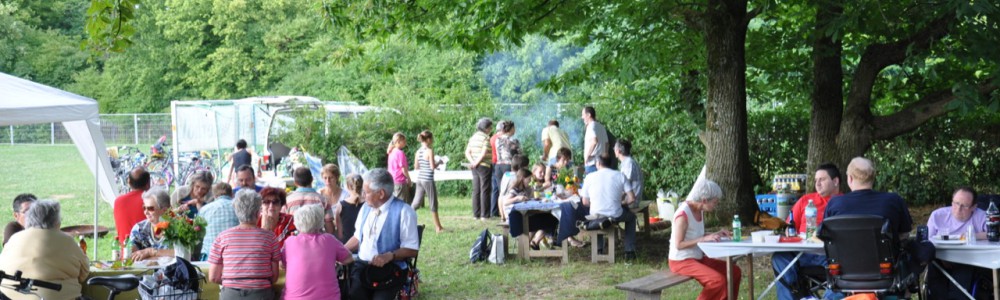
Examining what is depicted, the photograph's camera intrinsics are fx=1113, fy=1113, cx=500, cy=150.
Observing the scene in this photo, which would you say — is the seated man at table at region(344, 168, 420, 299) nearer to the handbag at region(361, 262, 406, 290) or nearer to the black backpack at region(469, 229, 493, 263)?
the handbag at region(361, 262, 406, 290)

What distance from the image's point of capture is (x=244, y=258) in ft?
21.7

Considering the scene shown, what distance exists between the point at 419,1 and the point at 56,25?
119 feet

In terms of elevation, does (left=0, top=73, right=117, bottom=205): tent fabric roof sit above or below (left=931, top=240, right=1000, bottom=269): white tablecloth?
above

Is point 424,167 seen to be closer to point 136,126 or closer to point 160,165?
point 160,165

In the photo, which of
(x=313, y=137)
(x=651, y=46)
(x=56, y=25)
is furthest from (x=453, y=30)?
(x=56, y=25)

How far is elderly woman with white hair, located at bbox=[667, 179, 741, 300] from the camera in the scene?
25.5ft

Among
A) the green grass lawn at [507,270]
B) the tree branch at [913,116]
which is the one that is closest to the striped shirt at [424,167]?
the green grass lawn at [507,270]

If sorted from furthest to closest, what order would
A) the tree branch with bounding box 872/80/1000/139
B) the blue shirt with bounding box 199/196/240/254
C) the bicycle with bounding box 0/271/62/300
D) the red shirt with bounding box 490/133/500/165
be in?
the red shirt with bounding box 490/133/500/165 → the tree branch with bounding box 872/80/1000/139 → the blue shirt with bounding box 199/196/240/254 → the bicycle with bounding box 0/271/62/300

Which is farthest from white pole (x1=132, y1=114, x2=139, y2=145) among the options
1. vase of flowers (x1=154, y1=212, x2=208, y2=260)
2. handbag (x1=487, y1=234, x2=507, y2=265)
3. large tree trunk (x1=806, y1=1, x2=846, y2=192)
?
vase of flowers (x1=154, y1=212, x2=208, y2=260)

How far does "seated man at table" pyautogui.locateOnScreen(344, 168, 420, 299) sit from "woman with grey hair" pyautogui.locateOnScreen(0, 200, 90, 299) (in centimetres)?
172

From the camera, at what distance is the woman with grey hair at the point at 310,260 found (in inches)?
260

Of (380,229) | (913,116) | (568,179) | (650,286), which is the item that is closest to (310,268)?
(380,229)

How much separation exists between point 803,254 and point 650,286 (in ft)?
3.80

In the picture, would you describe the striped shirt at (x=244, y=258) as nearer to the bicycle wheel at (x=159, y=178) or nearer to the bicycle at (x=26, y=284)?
the bicycle at (x=26, y=284)
